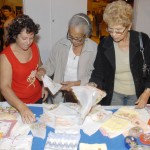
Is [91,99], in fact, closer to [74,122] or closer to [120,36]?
[74,122]

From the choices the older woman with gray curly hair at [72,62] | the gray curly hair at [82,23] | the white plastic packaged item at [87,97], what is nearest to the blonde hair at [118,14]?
the gray curly hair at [82,23]

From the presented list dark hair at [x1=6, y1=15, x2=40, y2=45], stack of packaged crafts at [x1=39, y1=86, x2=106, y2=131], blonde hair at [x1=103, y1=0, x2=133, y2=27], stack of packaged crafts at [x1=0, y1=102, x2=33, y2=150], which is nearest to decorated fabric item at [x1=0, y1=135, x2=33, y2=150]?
stack of packaged crafts at [x1=0, y1=102, x2=33, y2=150]

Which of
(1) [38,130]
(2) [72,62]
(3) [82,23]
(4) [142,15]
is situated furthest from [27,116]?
(4) [142,15]

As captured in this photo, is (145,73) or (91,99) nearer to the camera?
(91,99)

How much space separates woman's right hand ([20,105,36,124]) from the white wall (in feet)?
11.1

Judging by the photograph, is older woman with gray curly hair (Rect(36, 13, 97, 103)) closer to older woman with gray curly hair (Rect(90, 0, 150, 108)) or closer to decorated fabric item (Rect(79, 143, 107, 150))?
older woman with gray curly hair (Rect(90, 0, 150, 108))

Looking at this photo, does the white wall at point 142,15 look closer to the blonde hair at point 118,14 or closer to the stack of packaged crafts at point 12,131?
the blonde hair at point 118,14

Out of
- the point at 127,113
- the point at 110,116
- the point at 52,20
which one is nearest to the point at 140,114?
the point at 127,113

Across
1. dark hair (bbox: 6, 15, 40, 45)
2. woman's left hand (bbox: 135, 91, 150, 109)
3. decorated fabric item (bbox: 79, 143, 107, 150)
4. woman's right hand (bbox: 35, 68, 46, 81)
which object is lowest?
decorated fabric item (bbox: 79, 143, 107, 150)

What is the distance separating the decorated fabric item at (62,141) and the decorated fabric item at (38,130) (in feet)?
0.18

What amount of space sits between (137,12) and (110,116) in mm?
3163

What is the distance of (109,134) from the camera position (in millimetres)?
1895

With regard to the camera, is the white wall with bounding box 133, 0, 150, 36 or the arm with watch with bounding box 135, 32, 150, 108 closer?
the arm with watch with bounding box 135, 32, 150, 108

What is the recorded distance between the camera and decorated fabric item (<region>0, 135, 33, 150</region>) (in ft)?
5.60
